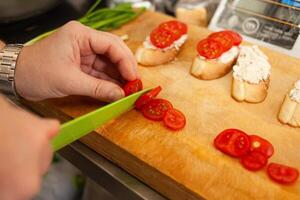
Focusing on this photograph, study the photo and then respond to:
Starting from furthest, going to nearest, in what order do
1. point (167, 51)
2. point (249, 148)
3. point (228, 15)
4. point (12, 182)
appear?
point (228, 15), point (167, 51), point (249, 148), point (12, 182)

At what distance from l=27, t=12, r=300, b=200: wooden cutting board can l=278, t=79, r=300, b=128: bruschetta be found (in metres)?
0.01

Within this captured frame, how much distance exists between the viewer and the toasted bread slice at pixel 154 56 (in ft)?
3.22

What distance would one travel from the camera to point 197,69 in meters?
0.94

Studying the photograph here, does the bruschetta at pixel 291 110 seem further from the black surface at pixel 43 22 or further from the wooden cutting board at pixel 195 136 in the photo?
the black surface at pixel 43 22

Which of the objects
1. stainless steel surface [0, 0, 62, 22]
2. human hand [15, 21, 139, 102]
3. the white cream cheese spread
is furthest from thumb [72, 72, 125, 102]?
stainless steel surface [0, 0, 62, 22]

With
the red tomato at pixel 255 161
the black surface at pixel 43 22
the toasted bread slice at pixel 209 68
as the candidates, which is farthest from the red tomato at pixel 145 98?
the black surface at pixel 43 22

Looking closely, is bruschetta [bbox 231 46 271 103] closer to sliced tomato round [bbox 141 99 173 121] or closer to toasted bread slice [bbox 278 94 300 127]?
toasted bread slice [bbox 278 94 300 127]

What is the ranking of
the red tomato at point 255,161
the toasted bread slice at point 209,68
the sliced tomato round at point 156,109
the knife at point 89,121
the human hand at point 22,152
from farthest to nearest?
the toasted bread slice at point 209,68 < the sliced tomato round at point 156,109 < the red tomato at point 255,161 < the knife at point 89,121 < the human hand at point 22,152

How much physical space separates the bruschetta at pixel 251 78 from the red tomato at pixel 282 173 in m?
0.21

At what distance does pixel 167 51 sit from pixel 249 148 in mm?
368

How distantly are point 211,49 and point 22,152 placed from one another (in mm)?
640

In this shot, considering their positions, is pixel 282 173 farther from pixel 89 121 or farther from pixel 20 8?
pixel 20 8

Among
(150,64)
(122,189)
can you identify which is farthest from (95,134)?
(150,64)

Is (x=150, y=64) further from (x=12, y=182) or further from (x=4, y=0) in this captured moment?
(x=12, y=182)
